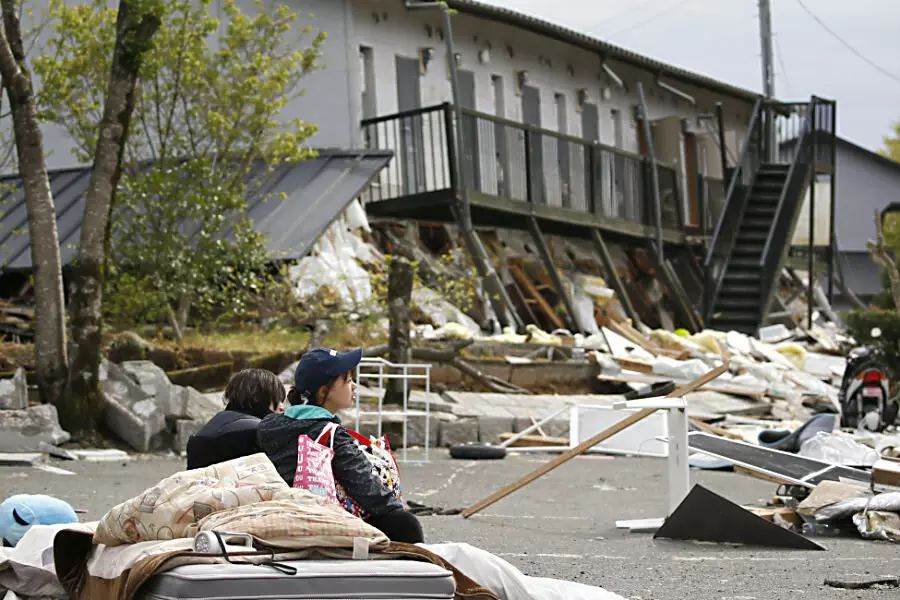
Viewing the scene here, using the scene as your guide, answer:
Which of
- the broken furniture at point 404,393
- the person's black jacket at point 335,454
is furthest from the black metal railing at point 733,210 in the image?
the person's black jacket at point 335,454

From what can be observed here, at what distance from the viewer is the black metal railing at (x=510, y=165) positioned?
80.4 ft

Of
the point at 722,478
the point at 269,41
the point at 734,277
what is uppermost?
the point at 269,41

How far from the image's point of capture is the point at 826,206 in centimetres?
3148

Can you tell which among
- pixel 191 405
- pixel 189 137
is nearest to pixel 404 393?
pixel 191 405

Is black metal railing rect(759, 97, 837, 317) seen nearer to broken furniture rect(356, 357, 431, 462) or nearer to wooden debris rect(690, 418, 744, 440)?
wooden debris rect(690, 418, 744, 440)

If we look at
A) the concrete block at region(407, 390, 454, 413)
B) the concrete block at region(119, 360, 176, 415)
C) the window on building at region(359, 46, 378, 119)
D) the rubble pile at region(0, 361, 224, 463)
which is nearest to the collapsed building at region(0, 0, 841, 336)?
the window on building at region(359, 46, 378, 119)

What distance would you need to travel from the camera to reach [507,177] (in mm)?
25750

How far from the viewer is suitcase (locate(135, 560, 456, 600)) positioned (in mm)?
4121

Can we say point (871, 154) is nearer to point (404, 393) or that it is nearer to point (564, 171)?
point (564, 171)

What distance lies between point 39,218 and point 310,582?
1091 centimetres

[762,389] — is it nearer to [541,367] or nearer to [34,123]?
[541,367]

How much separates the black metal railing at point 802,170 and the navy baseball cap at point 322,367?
24.7 meters

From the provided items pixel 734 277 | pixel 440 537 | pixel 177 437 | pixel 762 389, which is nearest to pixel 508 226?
pixel 734 277

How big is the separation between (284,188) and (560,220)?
21.2 feet
